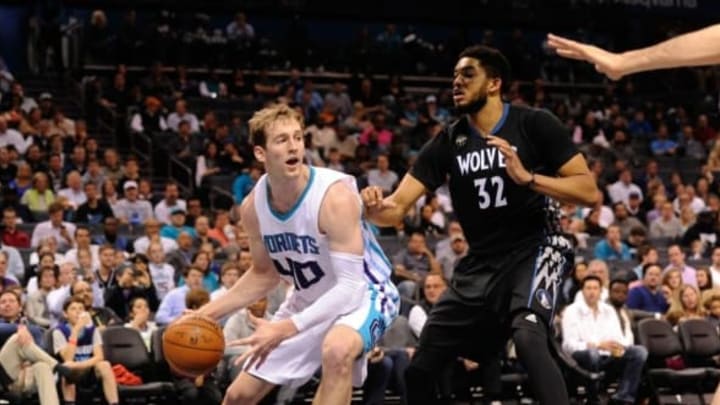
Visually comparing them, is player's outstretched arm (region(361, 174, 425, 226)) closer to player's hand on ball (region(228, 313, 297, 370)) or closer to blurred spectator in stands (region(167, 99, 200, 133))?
player's hand on ball (region(228, 313, 297, 370))

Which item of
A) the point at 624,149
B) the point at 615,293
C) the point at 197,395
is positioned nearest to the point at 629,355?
the point at 615,293

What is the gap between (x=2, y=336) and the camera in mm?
12461

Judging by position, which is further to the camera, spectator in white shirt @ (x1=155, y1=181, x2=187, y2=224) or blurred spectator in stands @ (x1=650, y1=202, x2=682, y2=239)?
blurred spectator in stands @ (x1=650, y1=202, x2=682, y2=239)

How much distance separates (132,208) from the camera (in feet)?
57.5

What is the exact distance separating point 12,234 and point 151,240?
1.71m

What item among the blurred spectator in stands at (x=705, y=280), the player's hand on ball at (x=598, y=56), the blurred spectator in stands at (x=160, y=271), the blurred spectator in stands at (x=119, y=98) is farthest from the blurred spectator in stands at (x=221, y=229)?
the player's hand on ball at (x=598, y=56)

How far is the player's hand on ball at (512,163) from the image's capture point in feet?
24.0

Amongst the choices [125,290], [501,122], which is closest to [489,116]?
[501,122]

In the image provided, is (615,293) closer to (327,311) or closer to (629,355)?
(629,355)

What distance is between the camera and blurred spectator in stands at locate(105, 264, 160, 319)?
14289 millimetres

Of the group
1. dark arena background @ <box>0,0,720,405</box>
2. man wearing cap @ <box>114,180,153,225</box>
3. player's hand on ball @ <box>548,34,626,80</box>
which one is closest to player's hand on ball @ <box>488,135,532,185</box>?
dark arena background @ <box>0,0,720,405</box>

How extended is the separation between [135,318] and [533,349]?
269 inches

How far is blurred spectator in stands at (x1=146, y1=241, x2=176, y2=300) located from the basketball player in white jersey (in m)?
7.70

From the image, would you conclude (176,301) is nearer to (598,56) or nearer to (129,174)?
(129,174)
